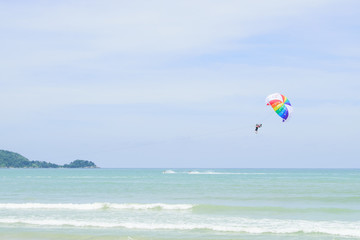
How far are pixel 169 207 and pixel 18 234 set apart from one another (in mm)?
9510

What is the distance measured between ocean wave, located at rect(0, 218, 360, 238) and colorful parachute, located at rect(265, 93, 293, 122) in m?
6.04

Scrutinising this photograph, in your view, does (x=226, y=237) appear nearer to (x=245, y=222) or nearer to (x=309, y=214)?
(x=245, y=222)

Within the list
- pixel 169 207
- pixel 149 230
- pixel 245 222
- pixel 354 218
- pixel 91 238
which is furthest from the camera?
pixel 169 207

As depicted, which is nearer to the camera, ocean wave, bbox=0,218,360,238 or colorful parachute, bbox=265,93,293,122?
ocean wave, bbox=0,218,360,238

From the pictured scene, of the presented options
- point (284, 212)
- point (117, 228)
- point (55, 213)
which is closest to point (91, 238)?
point (117, 228)

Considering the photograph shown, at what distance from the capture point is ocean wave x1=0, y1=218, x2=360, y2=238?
18172 mm

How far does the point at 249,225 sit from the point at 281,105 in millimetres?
7643

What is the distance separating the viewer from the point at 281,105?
80.3 feet

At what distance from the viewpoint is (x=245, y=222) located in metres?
20.4

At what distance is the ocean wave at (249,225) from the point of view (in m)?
18.2

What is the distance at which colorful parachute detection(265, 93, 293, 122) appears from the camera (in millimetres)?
24312

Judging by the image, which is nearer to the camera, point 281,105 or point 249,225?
point 249,225

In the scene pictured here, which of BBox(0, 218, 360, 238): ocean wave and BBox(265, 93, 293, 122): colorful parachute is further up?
BBox(265, 93, 293, 122): colorful parachute

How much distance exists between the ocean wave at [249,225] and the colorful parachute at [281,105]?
6.04m
